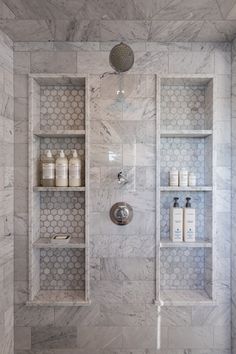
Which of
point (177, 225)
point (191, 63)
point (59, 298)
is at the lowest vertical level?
point (59, 298)

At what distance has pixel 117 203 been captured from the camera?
1.83m

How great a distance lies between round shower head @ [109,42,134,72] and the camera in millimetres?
1419

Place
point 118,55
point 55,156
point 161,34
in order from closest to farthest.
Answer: point 118,55, point 161,34, point 55,156

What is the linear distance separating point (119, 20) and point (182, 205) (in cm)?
124

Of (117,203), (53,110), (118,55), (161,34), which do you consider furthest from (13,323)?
(161,34)

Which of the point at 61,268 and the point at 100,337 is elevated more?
the point at 61,268

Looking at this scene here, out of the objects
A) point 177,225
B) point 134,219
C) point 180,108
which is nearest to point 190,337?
point 177,225

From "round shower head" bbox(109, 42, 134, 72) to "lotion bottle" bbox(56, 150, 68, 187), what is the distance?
0.68 m

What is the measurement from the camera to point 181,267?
1943 millimetres

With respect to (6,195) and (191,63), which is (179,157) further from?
(6,195)

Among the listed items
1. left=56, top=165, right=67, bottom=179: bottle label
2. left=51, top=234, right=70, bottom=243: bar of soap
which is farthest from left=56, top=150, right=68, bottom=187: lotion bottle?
left=51, top=234, right=70, bottom=243: bar of soap

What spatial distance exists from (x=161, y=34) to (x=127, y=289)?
1.66 meters

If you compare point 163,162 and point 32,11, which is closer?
point 32,11

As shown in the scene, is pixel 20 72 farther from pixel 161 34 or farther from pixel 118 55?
pixel 161 34
